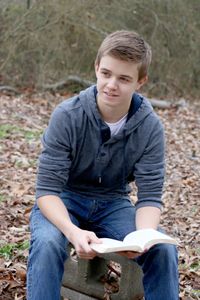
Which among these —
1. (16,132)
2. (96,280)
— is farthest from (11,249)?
(16,132)

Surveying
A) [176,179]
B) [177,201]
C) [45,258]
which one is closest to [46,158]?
[45,258]

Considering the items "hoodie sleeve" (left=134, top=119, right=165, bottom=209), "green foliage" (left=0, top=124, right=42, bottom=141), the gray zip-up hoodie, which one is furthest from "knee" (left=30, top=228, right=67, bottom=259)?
"green foliage" (left=0, top=124, right=42, bottom=141)

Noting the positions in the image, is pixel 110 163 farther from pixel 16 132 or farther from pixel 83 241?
pixel 16 132

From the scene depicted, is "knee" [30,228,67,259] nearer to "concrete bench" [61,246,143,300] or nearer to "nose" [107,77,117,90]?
"concrete bench" [61,246,143,300]

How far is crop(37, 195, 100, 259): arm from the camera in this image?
2.79 m

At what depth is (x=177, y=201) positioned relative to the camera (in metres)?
6.47

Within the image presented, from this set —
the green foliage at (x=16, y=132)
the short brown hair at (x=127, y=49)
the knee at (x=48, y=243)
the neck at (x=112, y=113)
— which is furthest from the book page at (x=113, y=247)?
the green foliage at (x=16, y=132)

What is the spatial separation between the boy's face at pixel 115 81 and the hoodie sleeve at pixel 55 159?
0.25m

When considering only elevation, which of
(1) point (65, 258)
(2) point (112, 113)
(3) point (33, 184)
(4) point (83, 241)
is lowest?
(3) point (33, 184)

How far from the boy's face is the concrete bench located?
2.63 ft

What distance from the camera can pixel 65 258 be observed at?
2.88 metres

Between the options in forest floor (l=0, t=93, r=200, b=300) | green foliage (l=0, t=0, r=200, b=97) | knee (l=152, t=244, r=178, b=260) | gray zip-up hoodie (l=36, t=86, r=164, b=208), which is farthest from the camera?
green foliage (l=0, t=0, r=200, b=97)

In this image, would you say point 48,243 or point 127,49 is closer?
point 48,243

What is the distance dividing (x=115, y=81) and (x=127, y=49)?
0.17m
